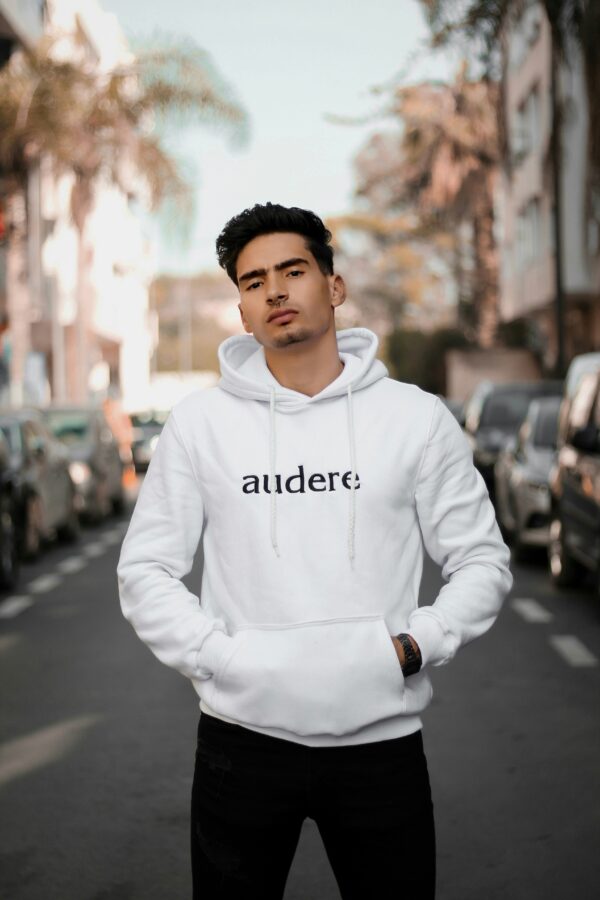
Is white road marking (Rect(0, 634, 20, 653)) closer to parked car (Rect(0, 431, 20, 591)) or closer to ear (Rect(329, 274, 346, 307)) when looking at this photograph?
parked car (Rect(0, 431, 20, 591))

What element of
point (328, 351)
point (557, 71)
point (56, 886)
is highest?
point (557, 71)

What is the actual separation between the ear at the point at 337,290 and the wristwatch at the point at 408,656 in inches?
27.3

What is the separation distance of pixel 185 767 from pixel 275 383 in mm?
3554

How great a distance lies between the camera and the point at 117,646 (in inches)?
378

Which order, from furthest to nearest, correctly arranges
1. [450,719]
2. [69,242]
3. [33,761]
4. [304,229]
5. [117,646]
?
[69,242] → [117,646] → [450,719] → [33,761] → [304,229]

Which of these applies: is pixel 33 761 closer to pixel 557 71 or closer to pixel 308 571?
pixel 308 571

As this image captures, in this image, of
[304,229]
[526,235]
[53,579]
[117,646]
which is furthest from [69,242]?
[304,229]

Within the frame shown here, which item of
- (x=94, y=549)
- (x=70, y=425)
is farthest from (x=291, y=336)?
(x=70, y=425)

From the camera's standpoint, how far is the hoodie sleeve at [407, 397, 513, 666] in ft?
9.34

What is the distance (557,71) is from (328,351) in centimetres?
1150

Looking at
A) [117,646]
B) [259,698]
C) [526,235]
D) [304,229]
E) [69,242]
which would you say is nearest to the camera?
[259,698]

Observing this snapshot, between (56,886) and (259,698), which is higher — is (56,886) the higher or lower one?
the lower one

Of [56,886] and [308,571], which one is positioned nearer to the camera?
[308,571]

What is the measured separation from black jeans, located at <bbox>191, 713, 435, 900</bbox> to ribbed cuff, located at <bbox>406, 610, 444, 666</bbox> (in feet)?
0.55
